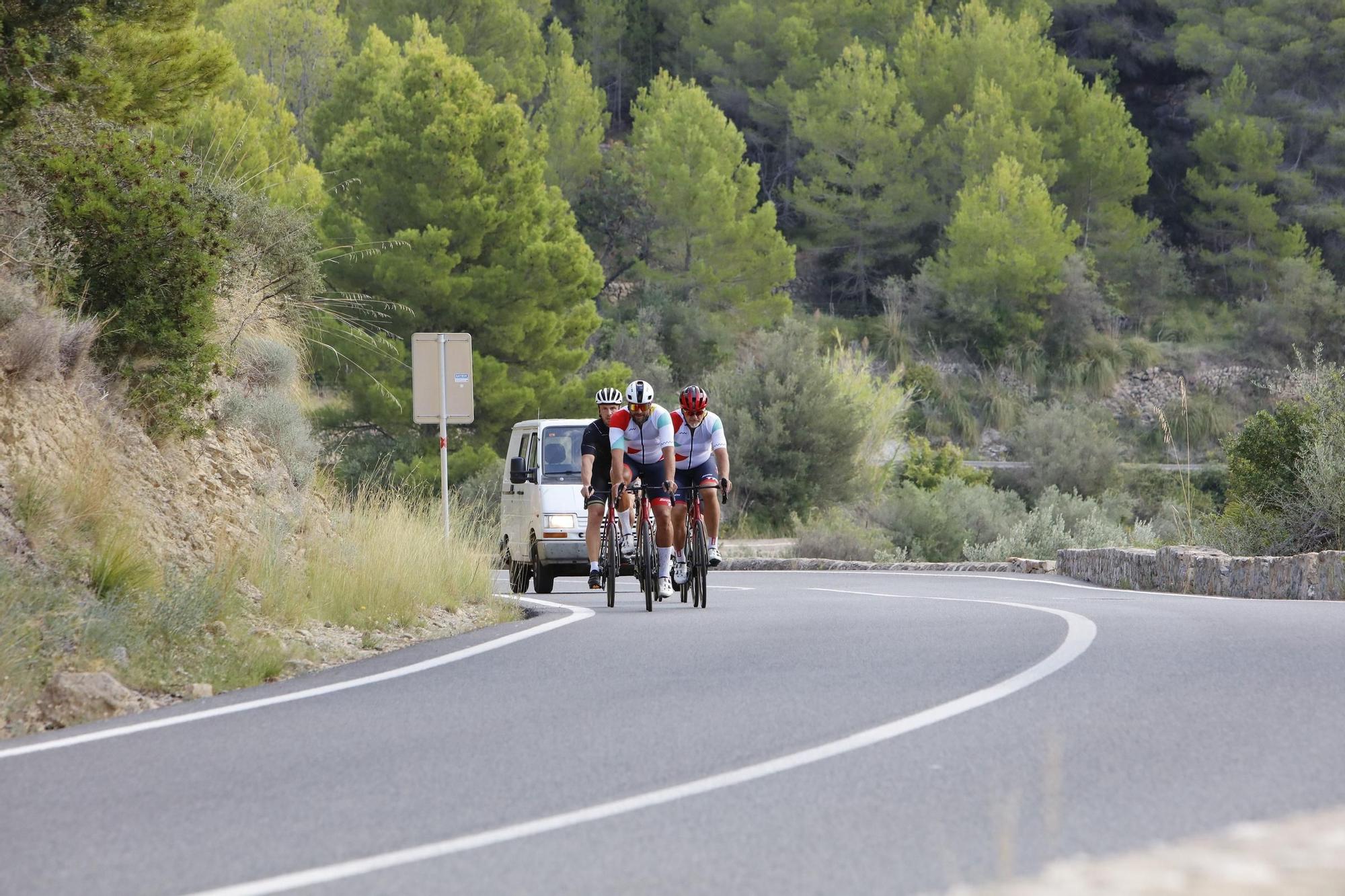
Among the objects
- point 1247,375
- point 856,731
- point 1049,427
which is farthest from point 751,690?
point 1247,375

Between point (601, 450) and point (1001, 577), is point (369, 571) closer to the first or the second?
point (601, 450)

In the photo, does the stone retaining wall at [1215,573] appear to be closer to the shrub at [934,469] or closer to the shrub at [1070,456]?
the shrub at [934,469]

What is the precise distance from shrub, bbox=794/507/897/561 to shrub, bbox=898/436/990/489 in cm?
949

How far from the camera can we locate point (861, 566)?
1070 inches

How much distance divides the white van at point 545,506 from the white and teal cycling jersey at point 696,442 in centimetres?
437

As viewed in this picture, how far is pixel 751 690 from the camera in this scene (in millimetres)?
8695

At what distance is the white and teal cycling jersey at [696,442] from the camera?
14.7 metres

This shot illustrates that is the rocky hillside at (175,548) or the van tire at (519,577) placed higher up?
the rocky hillside at (175,548)

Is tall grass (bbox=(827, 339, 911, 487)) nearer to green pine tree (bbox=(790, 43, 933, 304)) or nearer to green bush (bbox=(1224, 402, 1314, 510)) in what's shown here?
green pine tree (bbox=(790, 43, 933, 304))

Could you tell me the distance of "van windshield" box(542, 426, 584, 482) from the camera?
64.3ft

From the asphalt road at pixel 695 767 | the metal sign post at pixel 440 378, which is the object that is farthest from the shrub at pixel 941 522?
the asphalt road at pixel 695 767

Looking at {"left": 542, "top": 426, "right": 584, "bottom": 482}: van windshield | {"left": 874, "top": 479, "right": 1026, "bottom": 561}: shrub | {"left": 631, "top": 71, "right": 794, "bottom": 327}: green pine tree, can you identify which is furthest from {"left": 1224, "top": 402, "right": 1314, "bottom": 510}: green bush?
{"left": 631, "top": 71, "right": 794, "bottom": 327}: green pine tree

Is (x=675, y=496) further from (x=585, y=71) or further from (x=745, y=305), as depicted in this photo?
(x=585, y=71)

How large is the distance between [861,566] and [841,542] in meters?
4.58
